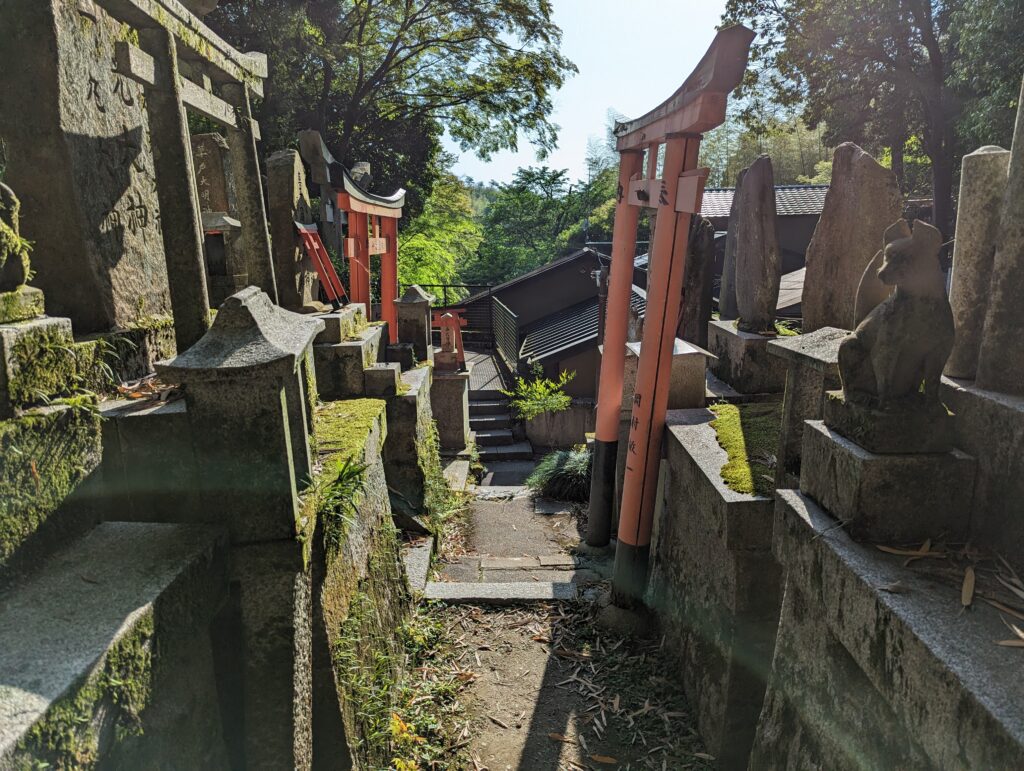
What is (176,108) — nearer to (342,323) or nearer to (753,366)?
(342,323)

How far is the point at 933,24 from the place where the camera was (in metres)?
13.3

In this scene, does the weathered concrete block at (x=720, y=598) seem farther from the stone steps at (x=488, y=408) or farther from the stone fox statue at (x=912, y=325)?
the stone steps at (x=488, y=408)

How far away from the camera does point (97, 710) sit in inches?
74.4

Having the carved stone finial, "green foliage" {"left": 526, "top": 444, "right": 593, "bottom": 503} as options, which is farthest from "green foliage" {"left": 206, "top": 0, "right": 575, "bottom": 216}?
the carved stone finial

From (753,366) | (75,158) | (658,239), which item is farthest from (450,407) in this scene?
(75,158)

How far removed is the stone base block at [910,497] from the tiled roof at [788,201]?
17949 mm

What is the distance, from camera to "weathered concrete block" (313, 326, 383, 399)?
21.7 feet

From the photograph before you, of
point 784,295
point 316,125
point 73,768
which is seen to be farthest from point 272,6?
point 73,768

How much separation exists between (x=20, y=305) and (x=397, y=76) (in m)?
16.5

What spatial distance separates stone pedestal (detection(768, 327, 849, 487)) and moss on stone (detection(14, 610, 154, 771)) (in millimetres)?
3019

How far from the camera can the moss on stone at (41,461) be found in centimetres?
229

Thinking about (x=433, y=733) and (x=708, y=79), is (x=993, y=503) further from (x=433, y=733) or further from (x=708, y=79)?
(x=433, y=733)

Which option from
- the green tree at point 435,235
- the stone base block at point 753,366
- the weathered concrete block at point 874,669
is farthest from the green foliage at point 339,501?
the green tree at point 435,235

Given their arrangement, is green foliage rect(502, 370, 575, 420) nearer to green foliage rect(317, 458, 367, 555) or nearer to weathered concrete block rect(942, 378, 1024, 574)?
green foliage rect(317, 458, 367, 555)
